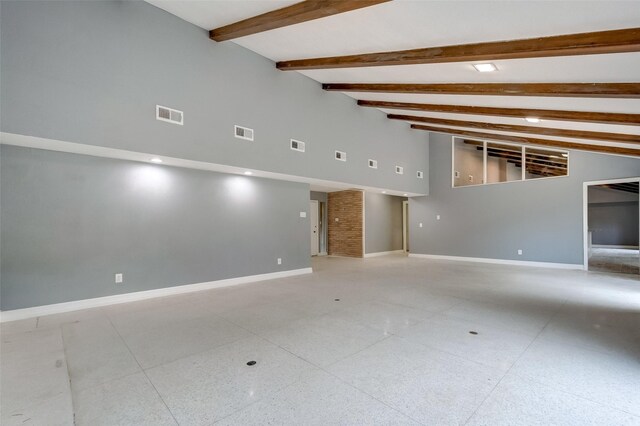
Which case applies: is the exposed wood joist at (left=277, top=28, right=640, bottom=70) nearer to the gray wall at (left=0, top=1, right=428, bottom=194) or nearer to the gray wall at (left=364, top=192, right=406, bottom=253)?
the gray wall at (left=0, top=1, right=428, bottom=194)

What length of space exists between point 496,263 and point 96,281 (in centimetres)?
1000

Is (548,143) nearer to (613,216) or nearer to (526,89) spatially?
(526,89)

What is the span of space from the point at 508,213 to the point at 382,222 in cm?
420

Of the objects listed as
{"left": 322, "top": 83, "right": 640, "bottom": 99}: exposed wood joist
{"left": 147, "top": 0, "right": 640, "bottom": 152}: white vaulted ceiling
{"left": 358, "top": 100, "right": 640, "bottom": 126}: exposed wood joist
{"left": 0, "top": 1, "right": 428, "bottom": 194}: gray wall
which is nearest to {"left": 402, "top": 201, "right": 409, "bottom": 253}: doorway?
{"left": 358, "top": 100, "right": 640, "bottom": 126}: exposed wood joist

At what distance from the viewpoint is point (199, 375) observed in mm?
2482

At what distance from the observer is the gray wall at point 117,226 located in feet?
13.1

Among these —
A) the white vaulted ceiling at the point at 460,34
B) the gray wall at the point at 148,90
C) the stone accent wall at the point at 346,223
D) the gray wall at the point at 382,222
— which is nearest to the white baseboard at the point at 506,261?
the gray wall at the point at 382,222

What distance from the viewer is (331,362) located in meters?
2.69

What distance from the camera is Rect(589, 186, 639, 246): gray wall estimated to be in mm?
14461

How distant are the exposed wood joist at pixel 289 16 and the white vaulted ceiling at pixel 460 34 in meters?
0.09

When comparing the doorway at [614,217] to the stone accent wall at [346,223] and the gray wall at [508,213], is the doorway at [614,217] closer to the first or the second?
the gray wall at [508,213]

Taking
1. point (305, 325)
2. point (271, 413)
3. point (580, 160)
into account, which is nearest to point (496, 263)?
point (580, 160)

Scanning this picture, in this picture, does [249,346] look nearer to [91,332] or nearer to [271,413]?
[271,413]

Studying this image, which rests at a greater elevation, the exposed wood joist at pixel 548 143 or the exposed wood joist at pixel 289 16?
the exposed wood joist at pixel 289 16
